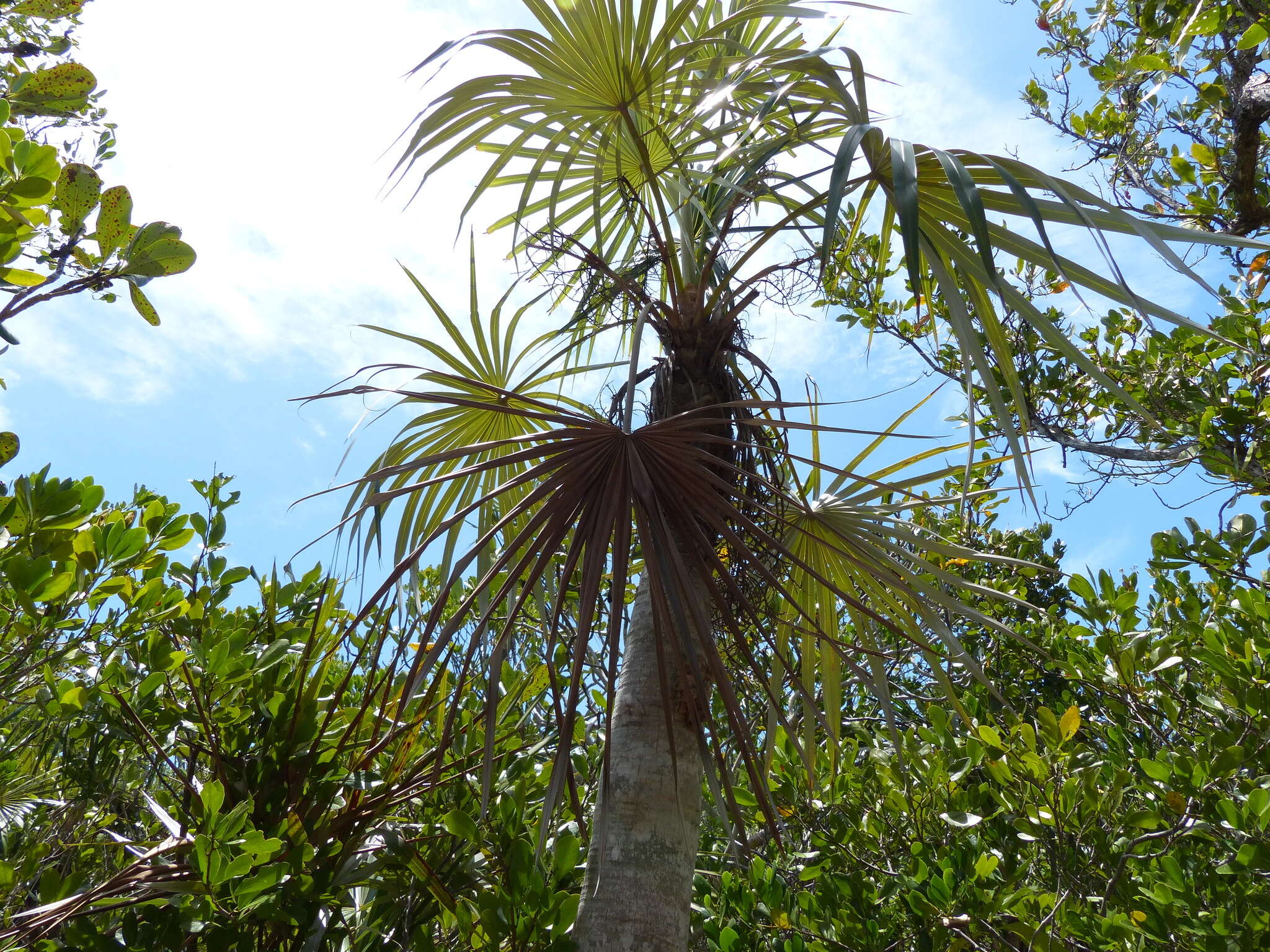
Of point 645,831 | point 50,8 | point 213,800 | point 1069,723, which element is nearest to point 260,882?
point 213,800

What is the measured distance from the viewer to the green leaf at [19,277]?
1231mm

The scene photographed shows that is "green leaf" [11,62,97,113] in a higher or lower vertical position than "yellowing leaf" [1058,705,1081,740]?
higher

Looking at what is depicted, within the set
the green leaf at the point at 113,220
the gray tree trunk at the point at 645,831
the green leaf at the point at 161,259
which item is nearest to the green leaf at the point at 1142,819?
the gray tree trunk at the point at 645,831

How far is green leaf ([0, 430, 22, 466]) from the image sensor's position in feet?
4.75

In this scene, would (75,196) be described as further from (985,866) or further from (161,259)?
(985,866)

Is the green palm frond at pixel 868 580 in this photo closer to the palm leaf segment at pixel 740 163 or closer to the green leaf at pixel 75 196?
the palm leaf segment at pixel 740 163

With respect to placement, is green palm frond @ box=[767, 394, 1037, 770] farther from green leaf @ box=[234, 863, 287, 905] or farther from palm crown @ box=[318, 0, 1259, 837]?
green leaf @ box=[234, 863, 287, 905]

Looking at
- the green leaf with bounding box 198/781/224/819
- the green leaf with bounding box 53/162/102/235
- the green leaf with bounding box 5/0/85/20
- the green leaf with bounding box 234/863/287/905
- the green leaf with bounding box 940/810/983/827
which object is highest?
the green leaf with bounding box 5/0/85/20

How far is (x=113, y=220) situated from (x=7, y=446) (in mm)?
479

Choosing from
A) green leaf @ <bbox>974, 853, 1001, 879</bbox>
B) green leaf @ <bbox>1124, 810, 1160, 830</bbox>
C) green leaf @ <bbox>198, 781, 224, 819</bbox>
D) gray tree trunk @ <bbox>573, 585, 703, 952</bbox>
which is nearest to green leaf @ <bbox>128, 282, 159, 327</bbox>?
green leaf @ <bbox>198, 781, 224, 819</bbox>

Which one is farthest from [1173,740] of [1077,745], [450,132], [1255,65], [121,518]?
[121,518]

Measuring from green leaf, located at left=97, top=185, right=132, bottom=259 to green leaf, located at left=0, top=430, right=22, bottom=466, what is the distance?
41cm

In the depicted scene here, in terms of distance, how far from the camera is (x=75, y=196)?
1.32 metres

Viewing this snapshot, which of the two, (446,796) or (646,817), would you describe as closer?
(646,817)
